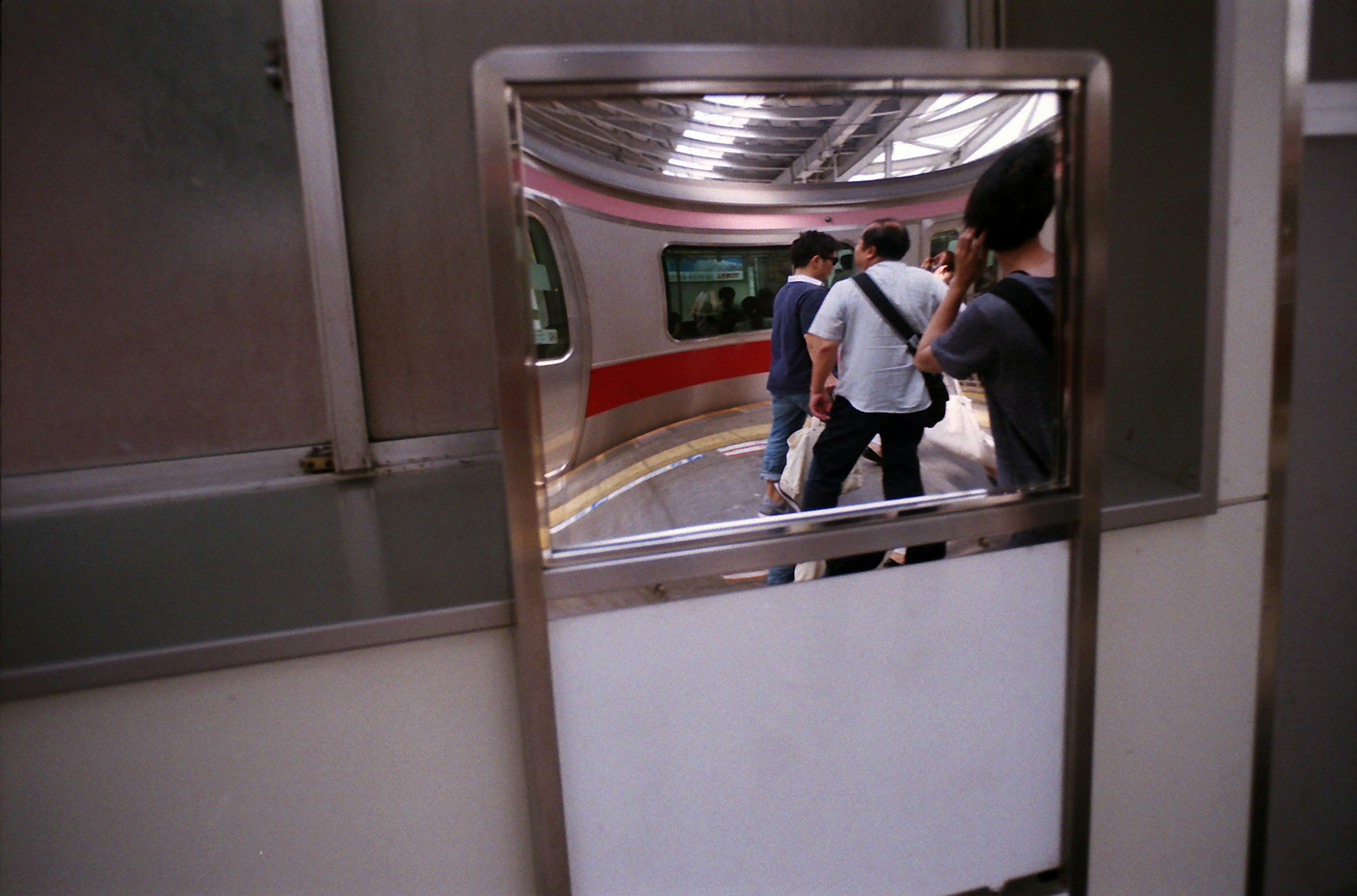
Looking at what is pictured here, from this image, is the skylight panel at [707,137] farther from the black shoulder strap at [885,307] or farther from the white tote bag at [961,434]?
the white tote bag at [961,434]

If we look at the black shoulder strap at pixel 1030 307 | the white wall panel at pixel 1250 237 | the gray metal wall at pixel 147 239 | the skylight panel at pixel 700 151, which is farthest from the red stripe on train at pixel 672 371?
the gray metal wall at pixel 147 239

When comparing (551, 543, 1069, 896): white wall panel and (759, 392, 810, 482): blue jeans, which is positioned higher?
(759, 392, 810, 482): blue jeans

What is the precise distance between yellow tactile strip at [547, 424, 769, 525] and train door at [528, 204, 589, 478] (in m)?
0.07

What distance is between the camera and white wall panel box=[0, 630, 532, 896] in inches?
42.3

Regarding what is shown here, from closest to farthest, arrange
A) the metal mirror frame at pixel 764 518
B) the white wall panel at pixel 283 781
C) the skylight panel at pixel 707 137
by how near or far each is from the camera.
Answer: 1. the metal mirror frame at pixel 764 518
2. the white wall panel at pixel 283 781
3. the skylight panel at pixel 707 137

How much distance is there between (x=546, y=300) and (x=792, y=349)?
17.2 inches

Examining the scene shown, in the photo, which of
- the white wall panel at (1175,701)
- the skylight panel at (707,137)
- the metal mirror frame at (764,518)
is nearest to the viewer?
the metal mirror frame at (764,518)

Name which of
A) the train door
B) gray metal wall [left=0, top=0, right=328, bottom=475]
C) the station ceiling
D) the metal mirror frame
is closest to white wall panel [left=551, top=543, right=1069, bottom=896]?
the metal mirror frame

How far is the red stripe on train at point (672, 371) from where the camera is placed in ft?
4.16

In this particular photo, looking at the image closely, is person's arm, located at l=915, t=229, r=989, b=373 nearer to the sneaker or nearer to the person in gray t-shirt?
the person in gray t-shirt

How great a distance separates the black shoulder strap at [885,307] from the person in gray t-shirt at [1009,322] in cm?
3

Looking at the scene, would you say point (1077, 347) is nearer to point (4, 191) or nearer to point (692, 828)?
point (692, 828)

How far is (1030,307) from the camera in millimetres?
1268

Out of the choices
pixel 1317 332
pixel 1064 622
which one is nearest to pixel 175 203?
pixel 1064 622
